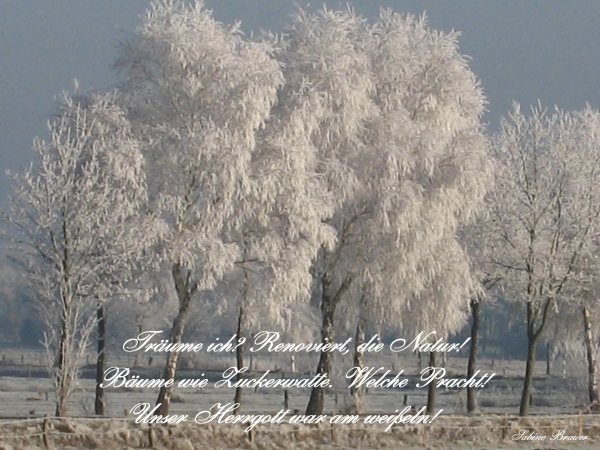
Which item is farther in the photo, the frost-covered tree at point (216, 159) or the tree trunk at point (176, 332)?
the tree trunk at point (176, 332)

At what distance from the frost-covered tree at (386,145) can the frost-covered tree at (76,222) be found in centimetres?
623

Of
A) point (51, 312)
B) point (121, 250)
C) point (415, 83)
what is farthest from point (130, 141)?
point (415, 83)

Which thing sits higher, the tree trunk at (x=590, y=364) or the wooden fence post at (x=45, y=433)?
the tree trunk at (x=590, y=364)

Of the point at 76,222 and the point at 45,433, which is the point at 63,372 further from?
the point at 76,222

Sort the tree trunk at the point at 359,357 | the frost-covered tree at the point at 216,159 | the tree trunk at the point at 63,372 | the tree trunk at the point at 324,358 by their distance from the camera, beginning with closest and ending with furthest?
1. the tree trunk at the point at 63,372
2. the frost-covered tree at the point at 216,159
3. the tree trunk at the point at 324,358
4. the tree trunk at the point at 359,357

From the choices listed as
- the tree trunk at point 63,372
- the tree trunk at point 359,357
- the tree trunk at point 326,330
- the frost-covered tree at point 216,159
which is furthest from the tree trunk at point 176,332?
the tree trunk at point 359,357

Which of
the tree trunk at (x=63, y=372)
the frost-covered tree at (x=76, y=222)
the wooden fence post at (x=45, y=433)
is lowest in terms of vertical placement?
the wooden fence post at (x=45, y=433)

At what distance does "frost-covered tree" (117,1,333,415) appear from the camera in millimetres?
29094

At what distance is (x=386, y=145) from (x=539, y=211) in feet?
27.3

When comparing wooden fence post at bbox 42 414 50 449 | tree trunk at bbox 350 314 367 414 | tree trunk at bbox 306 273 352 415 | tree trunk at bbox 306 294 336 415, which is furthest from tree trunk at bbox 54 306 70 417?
tree trunk at bbox 350 314 367 414

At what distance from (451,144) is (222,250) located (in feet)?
34.5

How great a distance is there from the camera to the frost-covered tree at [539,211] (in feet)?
123

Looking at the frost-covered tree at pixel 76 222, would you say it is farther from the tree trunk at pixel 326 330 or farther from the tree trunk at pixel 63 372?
the tree trunk at pixel 326 330

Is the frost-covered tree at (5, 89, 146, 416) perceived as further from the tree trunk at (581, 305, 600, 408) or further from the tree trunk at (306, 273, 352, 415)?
the tree trunk at (581, 305, 600, 408)
